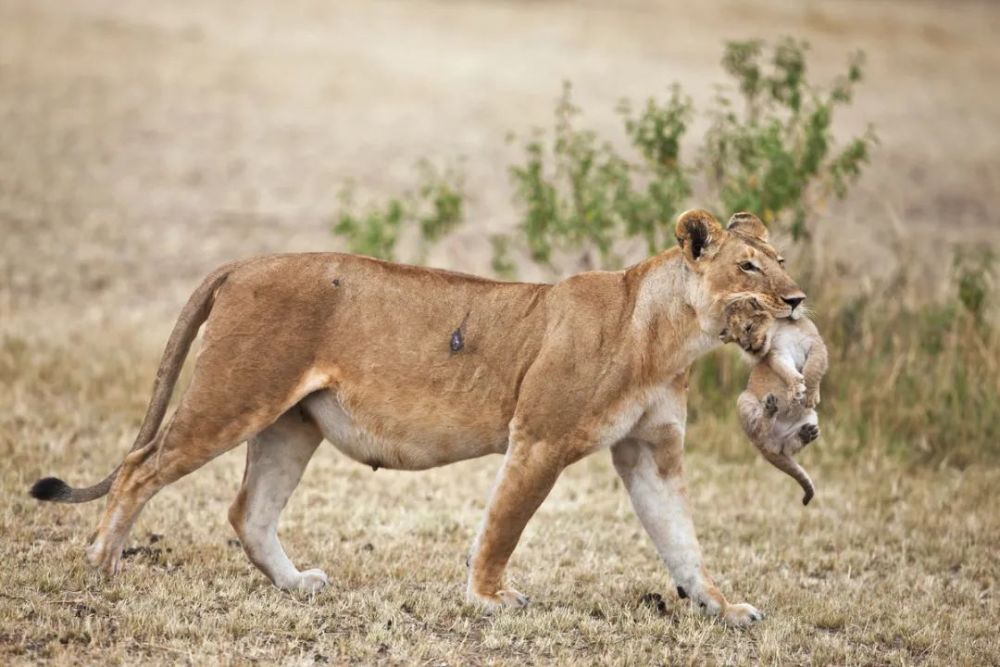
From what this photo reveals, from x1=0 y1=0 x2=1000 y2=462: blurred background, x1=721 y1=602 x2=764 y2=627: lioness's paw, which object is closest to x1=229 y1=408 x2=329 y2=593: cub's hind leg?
x1=721 y1=602 x2=764 y2=627: lioness's paw

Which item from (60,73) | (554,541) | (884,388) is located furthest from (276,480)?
(60,73)

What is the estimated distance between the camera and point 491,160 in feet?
79.9

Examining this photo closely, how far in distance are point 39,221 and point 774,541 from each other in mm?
13614

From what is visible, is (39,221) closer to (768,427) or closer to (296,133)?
(296,133)

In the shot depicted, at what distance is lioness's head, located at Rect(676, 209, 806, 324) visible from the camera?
21.5 ft

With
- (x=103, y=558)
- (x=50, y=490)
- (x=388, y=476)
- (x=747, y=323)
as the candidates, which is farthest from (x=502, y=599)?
(x=388, y=476)

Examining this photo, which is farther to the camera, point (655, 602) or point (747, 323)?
point (655, 602)

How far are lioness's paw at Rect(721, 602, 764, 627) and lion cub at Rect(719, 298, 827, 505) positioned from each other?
2.03 ft

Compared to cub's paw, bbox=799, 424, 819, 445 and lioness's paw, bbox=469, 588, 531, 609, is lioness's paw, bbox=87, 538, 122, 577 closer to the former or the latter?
lioness's paw, bbox=469, 588, 531, 609

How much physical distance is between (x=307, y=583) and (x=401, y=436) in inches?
36.0

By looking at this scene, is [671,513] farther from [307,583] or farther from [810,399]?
[307,583]

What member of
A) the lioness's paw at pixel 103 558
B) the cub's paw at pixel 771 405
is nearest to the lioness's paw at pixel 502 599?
the cub's paw at pixel 771 405

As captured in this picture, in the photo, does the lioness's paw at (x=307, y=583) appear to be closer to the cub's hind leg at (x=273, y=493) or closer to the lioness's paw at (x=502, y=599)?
the cub's hind leg at (x=273, y=493)

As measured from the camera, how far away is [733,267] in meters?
6.65
